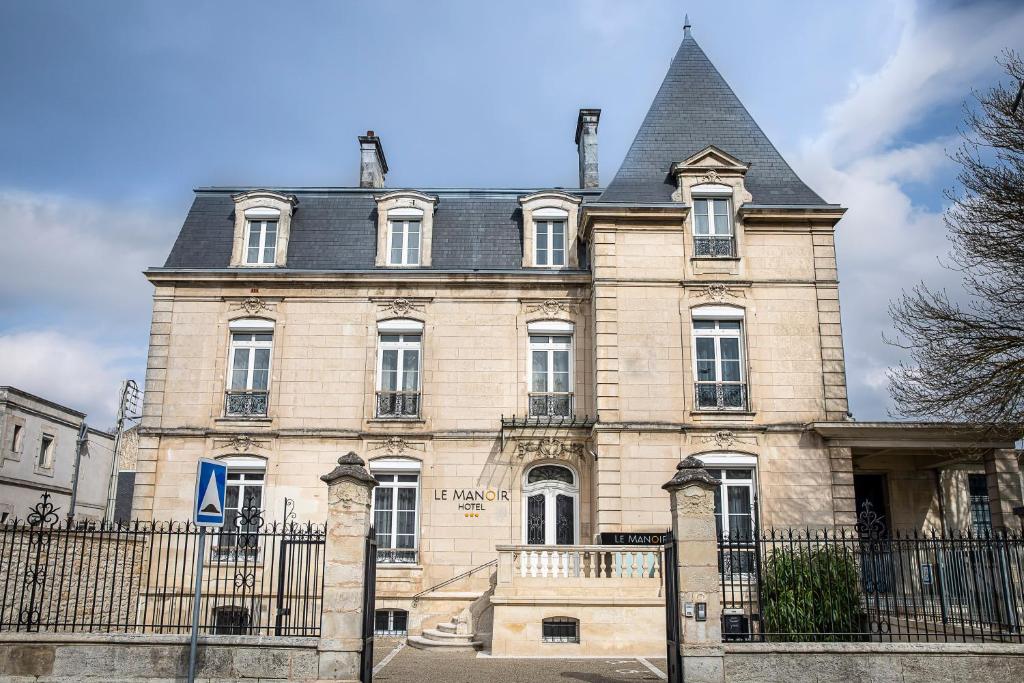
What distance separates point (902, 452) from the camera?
18703mm

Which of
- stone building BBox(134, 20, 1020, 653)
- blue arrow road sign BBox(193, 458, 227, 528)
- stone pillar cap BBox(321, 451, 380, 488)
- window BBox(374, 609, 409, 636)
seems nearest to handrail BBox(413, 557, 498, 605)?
stone building BBox(134, 20, 1020, 653)

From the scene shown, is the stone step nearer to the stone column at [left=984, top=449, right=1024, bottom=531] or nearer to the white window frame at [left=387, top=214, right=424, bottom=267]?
the white window frame at [left=387, top=214, right=424, bottom=267]

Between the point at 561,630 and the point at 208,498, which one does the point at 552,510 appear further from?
the point at 208,498

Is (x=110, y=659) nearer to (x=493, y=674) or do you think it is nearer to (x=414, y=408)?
(x=493, y=674)

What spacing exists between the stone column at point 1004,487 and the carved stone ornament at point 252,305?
16316 mm

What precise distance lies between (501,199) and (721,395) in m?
7.66

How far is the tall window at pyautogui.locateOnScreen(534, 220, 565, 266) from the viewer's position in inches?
806

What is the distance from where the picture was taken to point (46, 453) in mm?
31625

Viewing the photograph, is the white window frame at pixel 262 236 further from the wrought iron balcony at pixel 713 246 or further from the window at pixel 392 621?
the wrought iron balcony at pixel 713 246

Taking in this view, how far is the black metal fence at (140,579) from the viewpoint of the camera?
10352 millimetres

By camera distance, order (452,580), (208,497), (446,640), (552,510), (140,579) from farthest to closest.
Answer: (552,510) < (452,580) < (446,640) < (140,579) < (208,497)

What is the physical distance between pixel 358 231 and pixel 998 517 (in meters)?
15.7

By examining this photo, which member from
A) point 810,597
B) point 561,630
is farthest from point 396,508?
point 810,597

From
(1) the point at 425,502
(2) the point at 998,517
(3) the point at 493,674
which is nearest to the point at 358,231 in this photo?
(1) the point at 425,502
